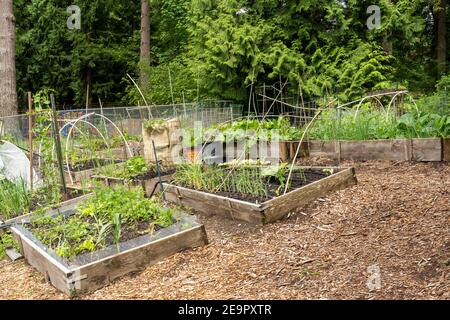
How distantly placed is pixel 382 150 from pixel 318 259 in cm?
256

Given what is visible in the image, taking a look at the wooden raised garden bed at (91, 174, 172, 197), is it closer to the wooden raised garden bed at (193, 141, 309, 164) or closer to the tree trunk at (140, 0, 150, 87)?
the wooden raised garden bed at (193, 141, 309, 164)

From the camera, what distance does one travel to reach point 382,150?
4.79 m

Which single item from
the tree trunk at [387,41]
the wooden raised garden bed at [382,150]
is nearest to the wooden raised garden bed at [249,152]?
the wooden raised garden bed at [382,150]

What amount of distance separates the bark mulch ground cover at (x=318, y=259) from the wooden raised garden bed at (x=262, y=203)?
0.08 metres

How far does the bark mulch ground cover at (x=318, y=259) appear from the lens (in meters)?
2.28

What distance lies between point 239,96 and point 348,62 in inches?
94.5

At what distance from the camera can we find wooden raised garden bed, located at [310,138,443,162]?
4.42 m

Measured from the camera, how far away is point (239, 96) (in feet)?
30.8

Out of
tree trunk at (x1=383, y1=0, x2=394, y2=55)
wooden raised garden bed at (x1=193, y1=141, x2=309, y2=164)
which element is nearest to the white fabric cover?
wooden raised garden bed at (x1=193, y1=141, x2=309, y2=164)

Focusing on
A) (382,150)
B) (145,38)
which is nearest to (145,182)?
(382,150)

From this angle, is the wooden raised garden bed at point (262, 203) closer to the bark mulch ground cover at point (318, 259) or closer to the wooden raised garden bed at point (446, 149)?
the bark mulch ground cover at point (318, 259)
